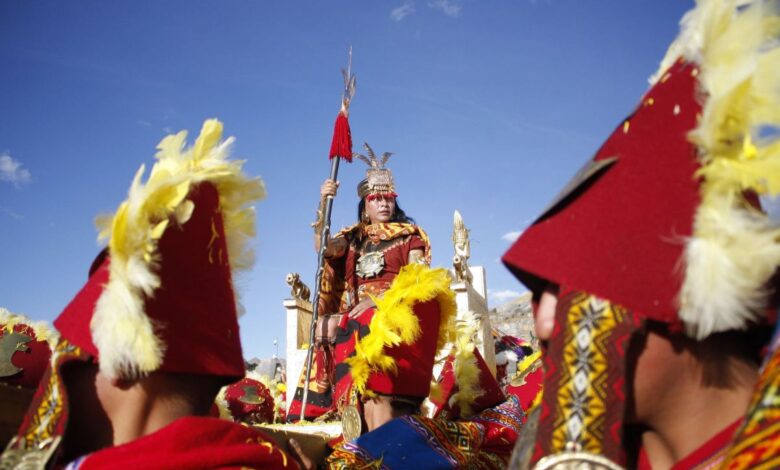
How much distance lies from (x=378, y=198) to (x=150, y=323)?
5.92 m

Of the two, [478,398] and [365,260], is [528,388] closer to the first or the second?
[478,398]

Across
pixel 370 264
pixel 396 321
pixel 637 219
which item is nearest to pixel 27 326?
pixel 396 321

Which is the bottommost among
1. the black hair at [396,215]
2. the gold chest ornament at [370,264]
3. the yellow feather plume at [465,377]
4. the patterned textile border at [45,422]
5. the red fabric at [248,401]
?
the red fabric at [248,401]

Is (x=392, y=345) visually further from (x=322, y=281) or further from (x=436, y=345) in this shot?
(x=322, y=281)

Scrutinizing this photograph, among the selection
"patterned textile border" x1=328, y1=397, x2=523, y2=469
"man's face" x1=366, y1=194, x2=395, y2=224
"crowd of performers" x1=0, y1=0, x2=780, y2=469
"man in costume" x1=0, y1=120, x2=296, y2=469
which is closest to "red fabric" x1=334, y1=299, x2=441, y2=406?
"patterned textile border" x1=328, y1=397, x2=523, y2=469

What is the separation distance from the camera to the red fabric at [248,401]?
7.76 m

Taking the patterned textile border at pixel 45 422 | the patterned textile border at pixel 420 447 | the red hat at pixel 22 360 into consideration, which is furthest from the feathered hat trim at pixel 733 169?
the red hat at pixel 22 360

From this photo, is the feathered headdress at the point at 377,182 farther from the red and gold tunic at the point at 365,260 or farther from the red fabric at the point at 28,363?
the red fabric at the point at 28,363

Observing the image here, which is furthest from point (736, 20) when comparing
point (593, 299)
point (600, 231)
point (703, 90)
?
point (593, 299)

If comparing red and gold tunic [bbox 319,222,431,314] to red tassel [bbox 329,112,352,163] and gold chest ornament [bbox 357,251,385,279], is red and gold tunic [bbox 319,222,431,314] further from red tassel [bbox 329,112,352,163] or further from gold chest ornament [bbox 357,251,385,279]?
red tassel [bbox 329,112,352,163]

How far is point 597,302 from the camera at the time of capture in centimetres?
151

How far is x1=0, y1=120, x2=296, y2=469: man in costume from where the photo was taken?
5.88 feet

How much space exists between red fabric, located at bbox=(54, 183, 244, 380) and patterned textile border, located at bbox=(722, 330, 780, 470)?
1.52m

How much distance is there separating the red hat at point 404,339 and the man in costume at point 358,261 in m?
2.65
